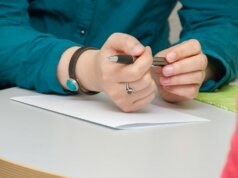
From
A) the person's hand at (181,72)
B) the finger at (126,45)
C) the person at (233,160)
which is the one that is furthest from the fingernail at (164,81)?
the person at (233,160)

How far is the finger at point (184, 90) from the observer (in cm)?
75

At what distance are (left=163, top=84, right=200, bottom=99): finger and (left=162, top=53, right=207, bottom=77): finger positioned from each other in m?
0.03

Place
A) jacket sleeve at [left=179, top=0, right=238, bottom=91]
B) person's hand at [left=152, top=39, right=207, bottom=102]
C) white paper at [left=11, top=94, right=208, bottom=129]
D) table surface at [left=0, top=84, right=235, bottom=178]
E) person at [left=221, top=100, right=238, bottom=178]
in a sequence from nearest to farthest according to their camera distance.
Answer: person at [left=221, top=100, right=238, bottom=178], table surface at [left=0, top=84, right=235, bottom=178], white paper at [left=11, top=94, right=208, bottom=129], person's hand at [left=152, top=39, right=207, bottom=102], jacket sleeve at [left=179, top=0, right=238, bottom=91]

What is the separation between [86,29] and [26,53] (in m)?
0.23

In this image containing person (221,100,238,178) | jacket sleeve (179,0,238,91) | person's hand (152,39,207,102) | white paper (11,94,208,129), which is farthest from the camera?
jacket sleeve (179,0,238,91)

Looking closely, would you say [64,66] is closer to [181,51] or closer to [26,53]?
[26,53]

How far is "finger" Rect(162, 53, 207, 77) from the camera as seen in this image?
729 millimetres

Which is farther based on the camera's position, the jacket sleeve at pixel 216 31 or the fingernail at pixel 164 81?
the jacket sleeve at pixel 216 31

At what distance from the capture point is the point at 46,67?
31.3 inches

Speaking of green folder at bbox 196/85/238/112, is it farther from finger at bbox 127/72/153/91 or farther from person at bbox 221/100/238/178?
person at bbox 221/100/238/178

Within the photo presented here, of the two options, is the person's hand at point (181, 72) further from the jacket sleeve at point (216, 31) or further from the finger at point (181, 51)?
the jacket sleeve at point (216, 31)

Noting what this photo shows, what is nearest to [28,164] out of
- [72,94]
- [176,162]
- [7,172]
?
[7,172]

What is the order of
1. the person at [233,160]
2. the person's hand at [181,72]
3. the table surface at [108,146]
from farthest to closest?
1. the person's hand at [181,72]
2. the table surface at [108,146]
3. the person at [233,160]

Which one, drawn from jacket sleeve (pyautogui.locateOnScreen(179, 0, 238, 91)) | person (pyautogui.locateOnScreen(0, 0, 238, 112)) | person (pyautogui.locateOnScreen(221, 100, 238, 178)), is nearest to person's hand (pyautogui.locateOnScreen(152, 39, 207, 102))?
person (pyautogui.locateOnScreen(0, 0, 238, 112))
